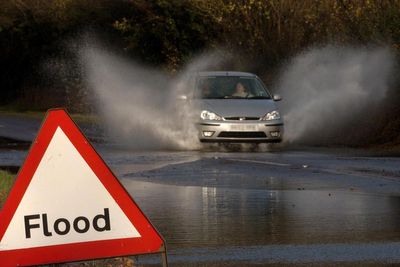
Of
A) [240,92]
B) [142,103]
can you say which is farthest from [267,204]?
[142,103]

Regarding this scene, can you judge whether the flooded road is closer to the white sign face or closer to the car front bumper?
the car front bumper

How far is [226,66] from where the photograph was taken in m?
36.7

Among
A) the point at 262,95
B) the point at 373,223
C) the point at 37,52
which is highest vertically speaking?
the point at 37,52

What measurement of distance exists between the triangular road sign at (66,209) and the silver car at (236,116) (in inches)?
692

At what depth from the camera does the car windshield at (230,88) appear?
87.6 feet

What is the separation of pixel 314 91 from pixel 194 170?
1173 cm

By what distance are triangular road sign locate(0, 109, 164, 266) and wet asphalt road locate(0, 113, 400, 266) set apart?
2930 mm

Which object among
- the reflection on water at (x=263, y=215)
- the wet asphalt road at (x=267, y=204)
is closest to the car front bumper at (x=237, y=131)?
the wet asphalt road at (x=267, y=204)

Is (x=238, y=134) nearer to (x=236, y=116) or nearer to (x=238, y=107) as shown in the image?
→ (x=236, y=116)

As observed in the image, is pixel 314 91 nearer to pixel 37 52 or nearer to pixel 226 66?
pixel 226 66

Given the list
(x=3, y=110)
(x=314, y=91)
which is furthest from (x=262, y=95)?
(x=3, y=110)

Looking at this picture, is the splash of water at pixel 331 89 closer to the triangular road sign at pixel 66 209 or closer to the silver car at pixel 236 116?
the silver car at pixel 236 116

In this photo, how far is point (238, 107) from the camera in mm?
25547

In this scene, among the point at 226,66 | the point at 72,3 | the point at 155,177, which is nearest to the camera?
the point at 155,177
